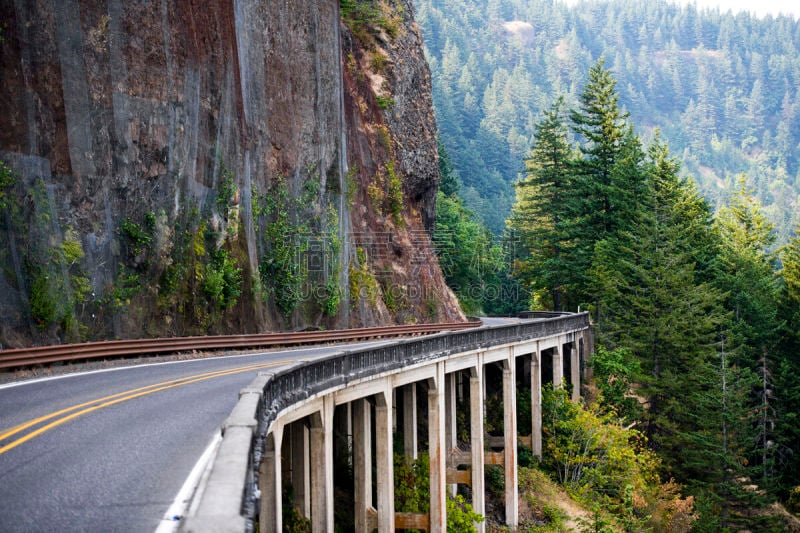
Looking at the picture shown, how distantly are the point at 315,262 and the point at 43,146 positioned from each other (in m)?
15.9

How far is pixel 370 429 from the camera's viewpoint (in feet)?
85.3

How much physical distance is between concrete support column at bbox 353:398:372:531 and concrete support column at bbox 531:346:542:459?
18.0 metres

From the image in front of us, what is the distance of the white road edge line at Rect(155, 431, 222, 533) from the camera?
26.0ft

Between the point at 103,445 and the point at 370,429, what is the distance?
48.5ft

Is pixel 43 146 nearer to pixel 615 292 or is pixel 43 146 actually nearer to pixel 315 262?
pixel 315 262

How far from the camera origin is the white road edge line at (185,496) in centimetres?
794

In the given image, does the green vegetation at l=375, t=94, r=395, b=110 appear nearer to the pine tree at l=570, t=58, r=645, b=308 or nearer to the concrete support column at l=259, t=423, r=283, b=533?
the pine tree at l=570, t=58, r=645, b=308

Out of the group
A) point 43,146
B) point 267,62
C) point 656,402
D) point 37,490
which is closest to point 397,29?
point 267,62

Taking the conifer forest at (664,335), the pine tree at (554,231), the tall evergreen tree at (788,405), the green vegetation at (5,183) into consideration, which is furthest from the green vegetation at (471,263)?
the green vegetation at (5,183)

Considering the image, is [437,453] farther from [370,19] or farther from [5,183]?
[370,19]

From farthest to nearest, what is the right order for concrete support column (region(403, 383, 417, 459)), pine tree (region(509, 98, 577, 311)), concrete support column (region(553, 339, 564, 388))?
1. pine tree (region(509, 98, 577, 311))
2. concrete support column (region(553, 339, 564, 388))
3. concrete support column (region(403, 383, 417, 459))

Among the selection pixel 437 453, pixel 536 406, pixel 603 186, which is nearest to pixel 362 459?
pixel 437 453

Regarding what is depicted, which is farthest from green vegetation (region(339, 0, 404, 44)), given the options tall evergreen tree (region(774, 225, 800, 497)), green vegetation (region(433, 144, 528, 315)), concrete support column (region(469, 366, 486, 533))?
tall evergreen tree (region(774, 225, 800, 497))

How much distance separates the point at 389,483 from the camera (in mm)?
23219
